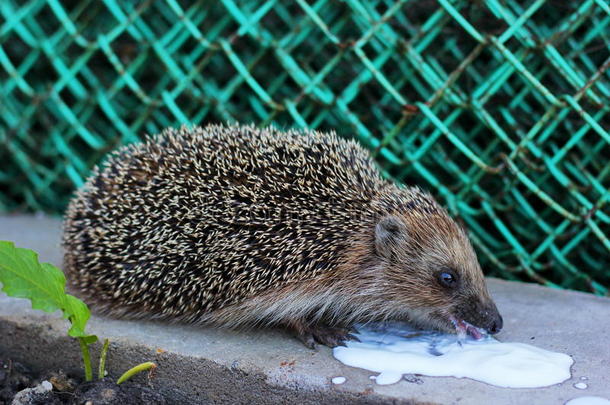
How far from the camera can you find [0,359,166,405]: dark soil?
3375 mm

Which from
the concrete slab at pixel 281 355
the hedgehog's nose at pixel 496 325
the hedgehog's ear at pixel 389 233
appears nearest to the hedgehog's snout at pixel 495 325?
the hedgehog's nose at pixel 496 325

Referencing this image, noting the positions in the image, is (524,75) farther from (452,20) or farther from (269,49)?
(269,49)

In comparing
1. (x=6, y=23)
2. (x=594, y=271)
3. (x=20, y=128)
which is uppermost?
(x=6, y=23)

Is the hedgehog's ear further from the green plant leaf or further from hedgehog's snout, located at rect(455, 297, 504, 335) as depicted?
the green plant leaf

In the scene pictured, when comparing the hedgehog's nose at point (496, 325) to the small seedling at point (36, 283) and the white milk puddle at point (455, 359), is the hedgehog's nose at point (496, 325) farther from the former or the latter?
the small seedling at point (36, 283)

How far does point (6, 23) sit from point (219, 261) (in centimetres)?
306

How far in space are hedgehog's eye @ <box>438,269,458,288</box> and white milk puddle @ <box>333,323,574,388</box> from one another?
27 cm

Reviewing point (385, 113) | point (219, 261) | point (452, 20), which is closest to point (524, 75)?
point (452, 20)

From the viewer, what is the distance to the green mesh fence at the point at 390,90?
14.4 feet

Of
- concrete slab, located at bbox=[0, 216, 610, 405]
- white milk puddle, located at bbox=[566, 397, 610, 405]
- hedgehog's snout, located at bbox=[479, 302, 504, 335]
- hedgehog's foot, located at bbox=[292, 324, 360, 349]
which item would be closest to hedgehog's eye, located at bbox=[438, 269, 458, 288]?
hedgehog's snout, located at bbox=[479, 302, 504, 335]

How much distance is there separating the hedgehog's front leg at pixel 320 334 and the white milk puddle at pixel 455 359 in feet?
0.19

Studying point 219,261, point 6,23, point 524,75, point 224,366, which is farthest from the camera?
point 6,23

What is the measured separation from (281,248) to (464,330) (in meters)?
1.05

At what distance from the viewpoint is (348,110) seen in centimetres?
483
